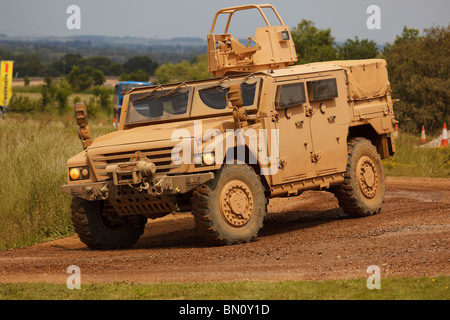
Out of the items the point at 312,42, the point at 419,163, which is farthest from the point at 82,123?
the point at 312,42

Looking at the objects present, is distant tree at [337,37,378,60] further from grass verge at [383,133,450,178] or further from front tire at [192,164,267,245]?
front tire at [192,164,267,245]

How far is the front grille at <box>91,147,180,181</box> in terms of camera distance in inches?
456

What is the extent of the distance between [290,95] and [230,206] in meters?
2.10

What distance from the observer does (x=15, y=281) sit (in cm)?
987

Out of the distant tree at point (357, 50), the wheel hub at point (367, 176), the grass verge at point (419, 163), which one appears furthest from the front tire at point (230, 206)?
the distant tree at point (357, 50)

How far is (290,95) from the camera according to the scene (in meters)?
13.0

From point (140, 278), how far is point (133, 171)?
1.98 m

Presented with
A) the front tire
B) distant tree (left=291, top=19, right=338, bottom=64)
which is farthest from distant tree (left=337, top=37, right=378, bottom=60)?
the front tire

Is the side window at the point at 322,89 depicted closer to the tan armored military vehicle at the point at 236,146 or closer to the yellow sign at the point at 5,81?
the tan armored military vehicle at the point at 236,146

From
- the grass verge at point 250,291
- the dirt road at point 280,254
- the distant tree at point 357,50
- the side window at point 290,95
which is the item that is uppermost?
the distant tree at point 357,50

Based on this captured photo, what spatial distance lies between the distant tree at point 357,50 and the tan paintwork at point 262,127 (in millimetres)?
50203

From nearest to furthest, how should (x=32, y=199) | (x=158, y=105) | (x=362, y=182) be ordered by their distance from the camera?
(x=158, y=105), (x=362, y=182), (x=32, y=199)

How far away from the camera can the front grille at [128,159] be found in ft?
38.0

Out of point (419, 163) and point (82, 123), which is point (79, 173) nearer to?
point (82, 123)
